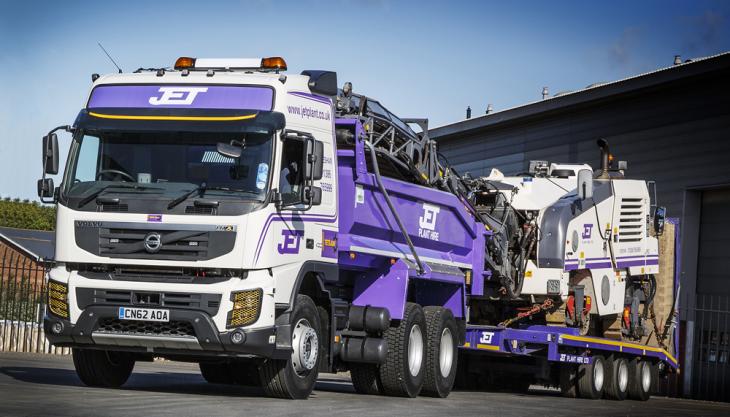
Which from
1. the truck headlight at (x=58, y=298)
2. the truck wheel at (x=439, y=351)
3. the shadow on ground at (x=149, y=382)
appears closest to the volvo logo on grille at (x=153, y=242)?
the truck headlight at (x=58, y=298)

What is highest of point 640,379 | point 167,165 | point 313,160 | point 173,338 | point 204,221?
point 313,160

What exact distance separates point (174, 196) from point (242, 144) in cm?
89

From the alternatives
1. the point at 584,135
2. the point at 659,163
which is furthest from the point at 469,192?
the point at 584,135

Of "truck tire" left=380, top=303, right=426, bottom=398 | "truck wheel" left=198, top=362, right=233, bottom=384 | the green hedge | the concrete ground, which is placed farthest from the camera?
the green hedge

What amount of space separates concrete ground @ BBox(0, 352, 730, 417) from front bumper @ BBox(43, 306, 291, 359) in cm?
50

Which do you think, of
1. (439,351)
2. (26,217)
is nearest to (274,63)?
(439,351)

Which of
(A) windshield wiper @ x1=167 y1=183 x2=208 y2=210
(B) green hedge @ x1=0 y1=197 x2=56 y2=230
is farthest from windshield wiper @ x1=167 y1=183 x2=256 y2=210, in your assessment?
(B) green hedge @ x1=0 y1=197 x2=56 y2=230

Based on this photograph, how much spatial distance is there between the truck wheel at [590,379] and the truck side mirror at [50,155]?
10011 millimetres

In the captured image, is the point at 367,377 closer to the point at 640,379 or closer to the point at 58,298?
the point at 58,298

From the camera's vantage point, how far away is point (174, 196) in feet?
38.5

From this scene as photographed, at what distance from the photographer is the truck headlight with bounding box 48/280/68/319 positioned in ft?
39.3

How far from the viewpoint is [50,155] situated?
11891 millimetres

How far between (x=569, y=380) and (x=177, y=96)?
9.25 metres

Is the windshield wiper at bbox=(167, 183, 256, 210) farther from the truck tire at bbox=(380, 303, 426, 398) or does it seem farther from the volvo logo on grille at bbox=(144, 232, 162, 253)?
the truck tire at bbox=(380, 303, 426, 398)
